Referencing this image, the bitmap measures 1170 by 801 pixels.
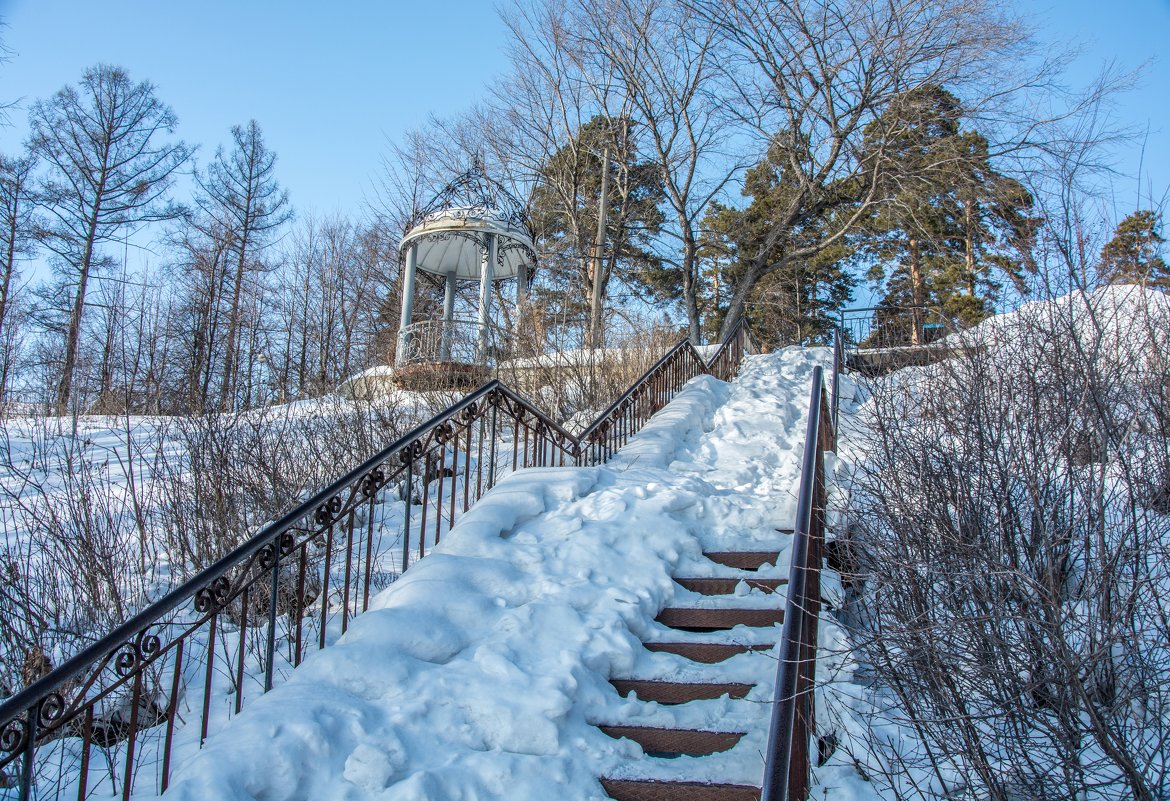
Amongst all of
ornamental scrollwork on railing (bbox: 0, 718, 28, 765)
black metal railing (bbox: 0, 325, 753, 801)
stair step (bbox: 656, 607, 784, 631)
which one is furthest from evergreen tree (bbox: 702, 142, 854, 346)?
ornamental scrollwork on railing (bbox: 0, 718, 28, 765)

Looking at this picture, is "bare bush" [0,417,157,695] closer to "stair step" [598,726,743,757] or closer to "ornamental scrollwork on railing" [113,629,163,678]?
"ornamental scrollwork on railing" [113,629,163,678]

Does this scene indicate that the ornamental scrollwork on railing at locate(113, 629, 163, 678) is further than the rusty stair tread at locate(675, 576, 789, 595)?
No

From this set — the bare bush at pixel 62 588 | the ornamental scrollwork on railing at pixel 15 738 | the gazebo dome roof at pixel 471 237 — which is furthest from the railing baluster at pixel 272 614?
the gazebo dome roof at pixel 471 237

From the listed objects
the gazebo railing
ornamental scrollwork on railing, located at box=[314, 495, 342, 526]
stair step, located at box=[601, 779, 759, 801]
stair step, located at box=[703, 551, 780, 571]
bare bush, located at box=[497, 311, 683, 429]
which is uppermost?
the gazebo railing

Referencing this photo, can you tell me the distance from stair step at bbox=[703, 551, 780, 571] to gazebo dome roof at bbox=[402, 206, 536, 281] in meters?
9.94

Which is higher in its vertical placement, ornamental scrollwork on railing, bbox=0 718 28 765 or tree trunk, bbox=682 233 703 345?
tree trunk, bbox=682 233 703 345

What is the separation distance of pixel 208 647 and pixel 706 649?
2431mm

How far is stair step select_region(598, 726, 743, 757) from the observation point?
306cm

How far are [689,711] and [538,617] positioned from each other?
0.88 meters

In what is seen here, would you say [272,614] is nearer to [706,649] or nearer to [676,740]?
[676,740]

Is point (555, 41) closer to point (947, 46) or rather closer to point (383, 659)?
point (947, 46)

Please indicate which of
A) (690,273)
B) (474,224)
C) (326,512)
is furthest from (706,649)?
(690,273)

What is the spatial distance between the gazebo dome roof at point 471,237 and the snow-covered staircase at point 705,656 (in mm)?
10069

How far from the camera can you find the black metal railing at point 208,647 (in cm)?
244
